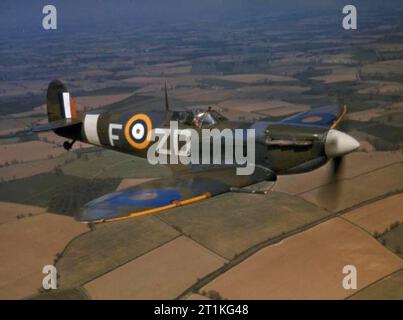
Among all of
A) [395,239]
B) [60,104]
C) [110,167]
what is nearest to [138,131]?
[60,104]

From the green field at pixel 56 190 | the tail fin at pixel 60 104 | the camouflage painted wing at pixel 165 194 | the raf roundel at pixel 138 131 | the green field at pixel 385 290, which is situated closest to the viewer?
the camouflage painted wing at pixel 165 194

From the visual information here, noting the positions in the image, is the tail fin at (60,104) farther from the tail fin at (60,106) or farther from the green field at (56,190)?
the green field at (56,190)

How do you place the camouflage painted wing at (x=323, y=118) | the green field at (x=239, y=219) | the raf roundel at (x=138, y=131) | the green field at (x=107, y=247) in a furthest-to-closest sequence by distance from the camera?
1. the green field at (x=239, y=219)
2. the green field at (x=107, y=247)
3. the camouflage painted wing at (x=323, y=118)
4. the raf roundel at (x=138, y=131)

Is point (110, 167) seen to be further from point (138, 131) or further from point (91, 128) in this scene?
point (138, 131)

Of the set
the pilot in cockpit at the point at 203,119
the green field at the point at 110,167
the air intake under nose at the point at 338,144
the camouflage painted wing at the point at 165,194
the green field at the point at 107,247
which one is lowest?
the green field at the point at 107,247

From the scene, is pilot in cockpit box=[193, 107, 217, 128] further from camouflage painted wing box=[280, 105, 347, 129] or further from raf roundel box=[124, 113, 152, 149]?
camouflage painted wing box=[280, 105, 347, 129]

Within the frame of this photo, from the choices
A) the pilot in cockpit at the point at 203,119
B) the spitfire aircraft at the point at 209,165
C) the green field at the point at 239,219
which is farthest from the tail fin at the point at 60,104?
the green field at the point at 239,219

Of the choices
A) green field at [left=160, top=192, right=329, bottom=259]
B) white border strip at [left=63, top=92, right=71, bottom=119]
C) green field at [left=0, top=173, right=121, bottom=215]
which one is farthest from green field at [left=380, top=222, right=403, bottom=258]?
green field at [left=0, top=173, right=121, bottom=215]

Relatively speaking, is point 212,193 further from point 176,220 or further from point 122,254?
point 176,220
